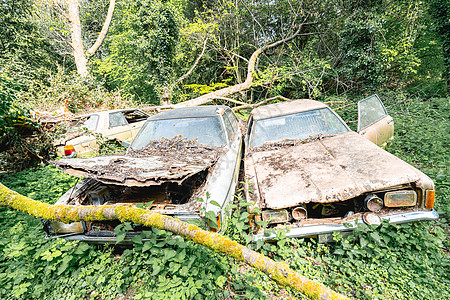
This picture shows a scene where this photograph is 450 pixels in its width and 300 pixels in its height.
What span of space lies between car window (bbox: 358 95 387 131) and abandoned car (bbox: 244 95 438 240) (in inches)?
6.6

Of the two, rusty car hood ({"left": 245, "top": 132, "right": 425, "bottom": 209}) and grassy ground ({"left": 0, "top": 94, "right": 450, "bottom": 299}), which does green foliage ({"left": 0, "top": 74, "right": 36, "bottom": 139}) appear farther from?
rusty car hood ({"left": 245, "top": 132, "right": 425, "bottom": 209})

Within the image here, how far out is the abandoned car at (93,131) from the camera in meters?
4.95

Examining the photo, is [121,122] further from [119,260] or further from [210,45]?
[210,45]

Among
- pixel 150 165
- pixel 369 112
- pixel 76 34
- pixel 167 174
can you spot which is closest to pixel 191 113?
pixel 150 165

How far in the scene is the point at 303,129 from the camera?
354 centimetres

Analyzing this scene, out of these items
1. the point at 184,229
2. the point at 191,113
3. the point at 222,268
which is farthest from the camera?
the point at 191,113

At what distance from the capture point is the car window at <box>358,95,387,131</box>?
348 centimetres

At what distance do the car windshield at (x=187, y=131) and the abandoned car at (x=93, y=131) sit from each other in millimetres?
975

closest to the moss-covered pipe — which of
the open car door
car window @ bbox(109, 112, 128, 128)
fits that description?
the open car door

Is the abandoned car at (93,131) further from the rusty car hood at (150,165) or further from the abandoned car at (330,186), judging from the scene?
the abandoned car at (330,186)

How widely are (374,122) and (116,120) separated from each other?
6.69m

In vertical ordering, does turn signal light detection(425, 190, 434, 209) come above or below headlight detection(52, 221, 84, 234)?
below

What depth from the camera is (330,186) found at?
2184 mm

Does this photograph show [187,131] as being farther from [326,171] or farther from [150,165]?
[326,171]
